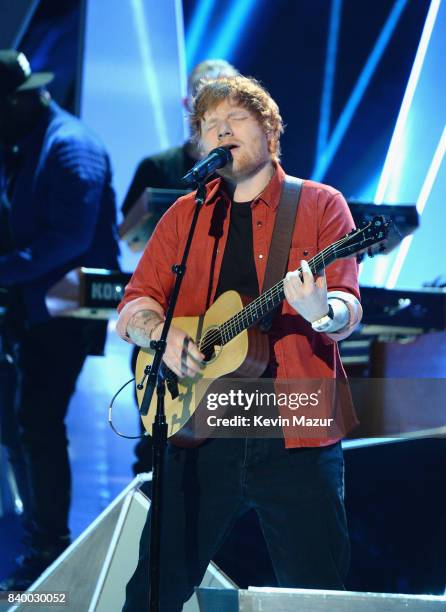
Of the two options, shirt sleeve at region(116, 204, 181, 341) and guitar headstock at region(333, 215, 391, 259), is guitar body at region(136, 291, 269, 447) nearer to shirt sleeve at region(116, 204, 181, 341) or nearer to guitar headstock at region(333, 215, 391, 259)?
shirt sleeve at region(116, 204, 181, 341)

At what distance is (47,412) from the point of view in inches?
175

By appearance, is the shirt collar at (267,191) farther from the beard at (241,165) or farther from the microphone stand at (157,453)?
the microphone stand at (157,453)

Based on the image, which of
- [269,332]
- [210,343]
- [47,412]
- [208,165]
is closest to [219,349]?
[210,343]

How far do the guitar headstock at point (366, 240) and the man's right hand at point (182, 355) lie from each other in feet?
1.65

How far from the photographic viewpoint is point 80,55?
6.06 metres

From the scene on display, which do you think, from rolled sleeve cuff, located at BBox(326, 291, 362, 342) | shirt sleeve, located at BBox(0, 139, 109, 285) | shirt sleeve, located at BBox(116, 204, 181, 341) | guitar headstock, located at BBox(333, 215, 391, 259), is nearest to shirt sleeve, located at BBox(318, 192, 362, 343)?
rolled sleeve cuff, located at BBox(326, 291, 362, 342)

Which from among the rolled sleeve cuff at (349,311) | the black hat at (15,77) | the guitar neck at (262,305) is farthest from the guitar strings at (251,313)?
the black hat at (15,77)

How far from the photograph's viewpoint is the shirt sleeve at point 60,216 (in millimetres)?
4523

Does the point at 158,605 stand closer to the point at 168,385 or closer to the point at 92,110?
the point at 168,385

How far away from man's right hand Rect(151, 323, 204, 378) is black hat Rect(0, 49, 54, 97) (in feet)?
8.30

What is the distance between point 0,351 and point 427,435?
2744 mm

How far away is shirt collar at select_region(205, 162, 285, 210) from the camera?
8.99 ft

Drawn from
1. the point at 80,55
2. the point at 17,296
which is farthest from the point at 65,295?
the point at 80,55

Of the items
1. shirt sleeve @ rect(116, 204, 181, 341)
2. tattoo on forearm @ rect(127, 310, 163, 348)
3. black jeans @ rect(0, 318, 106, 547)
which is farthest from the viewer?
black jeans @ rect(0, 318, 106, 547)
